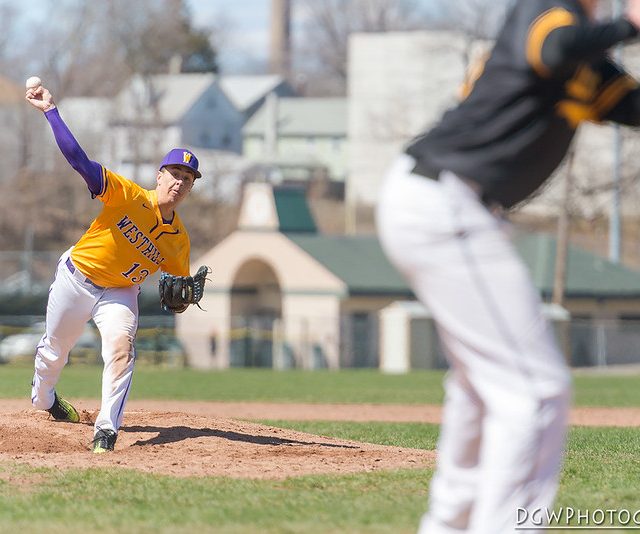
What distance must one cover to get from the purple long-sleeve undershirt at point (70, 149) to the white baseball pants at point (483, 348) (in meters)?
3.45

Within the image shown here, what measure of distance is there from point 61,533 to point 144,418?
454 cm

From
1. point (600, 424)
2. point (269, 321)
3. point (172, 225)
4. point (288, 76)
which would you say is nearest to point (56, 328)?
point (172, 225)

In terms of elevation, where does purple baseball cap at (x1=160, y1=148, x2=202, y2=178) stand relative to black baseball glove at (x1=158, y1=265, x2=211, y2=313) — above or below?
above

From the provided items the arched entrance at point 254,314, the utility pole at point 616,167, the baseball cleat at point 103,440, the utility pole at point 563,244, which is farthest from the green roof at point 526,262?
the baseball cleat at point 103,440

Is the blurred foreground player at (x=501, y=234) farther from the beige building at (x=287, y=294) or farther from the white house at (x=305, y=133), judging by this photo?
the white house at (x=305, y=133)

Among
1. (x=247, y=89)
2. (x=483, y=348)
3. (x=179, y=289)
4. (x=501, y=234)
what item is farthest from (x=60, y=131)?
(x=247, y=89)

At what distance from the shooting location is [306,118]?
81125mm

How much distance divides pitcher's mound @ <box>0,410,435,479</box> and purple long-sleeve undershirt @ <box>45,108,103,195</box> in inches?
66.0

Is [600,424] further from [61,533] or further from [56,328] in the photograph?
[61,533]

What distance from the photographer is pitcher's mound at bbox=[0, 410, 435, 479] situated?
730 cm

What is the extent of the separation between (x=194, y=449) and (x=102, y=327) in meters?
0.98

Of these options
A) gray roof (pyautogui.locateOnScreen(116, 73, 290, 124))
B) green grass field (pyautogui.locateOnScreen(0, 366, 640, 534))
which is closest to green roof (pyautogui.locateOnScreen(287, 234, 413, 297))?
gray roof (pyautogui.locateOnScreen(116, 73, 290, 124))

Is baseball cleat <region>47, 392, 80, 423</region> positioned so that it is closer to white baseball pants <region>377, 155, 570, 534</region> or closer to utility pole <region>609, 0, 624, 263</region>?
white baseball pants <region>377, 155, 570, 534</region>

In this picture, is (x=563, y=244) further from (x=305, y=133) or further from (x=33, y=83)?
(x=305, y=133)
